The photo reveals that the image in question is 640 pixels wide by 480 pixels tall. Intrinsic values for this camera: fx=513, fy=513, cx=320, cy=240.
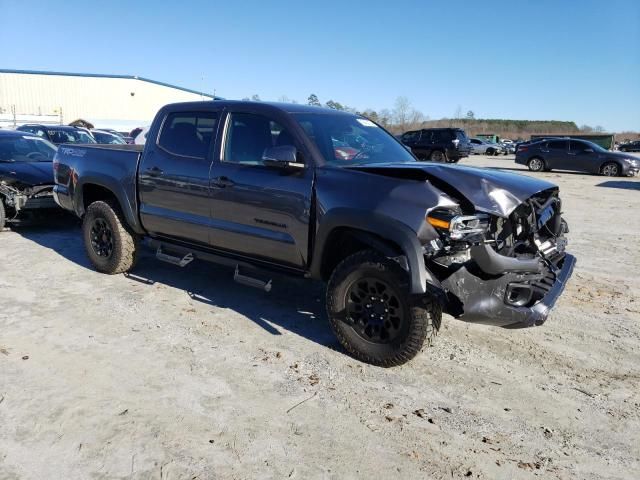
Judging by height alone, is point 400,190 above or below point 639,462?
above

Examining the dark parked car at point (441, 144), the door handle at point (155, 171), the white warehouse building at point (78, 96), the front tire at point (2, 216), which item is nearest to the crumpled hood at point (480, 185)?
the door handle at point (155, 171)

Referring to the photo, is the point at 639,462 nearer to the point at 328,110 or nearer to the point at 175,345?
the point at 175,345

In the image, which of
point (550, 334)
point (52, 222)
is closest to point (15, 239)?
point (52, 222)

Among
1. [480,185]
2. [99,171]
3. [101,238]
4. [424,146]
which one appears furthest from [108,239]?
[424,146]

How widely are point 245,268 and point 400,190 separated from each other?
1.72 metres

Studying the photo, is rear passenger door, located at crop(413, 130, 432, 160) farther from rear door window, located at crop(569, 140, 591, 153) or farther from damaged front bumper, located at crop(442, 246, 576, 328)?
damaged front bumper, located at crop(442, 246, 576, 328)

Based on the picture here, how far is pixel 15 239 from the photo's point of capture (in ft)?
25.1

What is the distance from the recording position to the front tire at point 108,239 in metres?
5.71

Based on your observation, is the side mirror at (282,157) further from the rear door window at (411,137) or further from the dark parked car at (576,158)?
the rear door window at (411,137)

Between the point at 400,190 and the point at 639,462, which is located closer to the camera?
the point at 639,462

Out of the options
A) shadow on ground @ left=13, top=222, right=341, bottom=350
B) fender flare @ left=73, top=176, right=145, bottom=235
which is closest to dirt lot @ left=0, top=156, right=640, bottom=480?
shadow on ground @ left=13, top=222, right=341, bottom=350

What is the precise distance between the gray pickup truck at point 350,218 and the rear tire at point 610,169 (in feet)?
64.8

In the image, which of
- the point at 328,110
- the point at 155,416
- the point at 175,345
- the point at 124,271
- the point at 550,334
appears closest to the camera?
the point at 155,416

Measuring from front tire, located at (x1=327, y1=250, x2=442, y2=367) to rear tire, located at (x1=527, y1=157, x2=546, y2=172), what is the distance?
72.8ft
